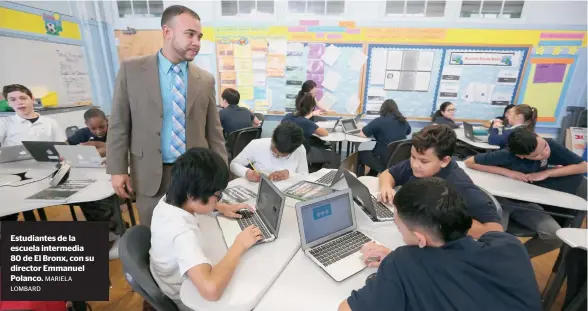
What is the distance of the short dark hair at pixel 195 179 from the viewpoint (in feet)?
3.38

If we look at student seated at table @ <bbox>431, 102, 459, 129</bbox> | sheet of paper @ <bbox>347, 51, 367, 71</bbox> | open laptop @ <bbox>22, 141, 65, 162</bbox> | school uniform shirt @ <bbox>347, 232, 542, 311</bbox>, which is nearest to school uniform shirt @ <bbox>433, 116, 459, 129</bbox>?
student seated at table @ <bbox>431, 102, 459, 129</bbox>

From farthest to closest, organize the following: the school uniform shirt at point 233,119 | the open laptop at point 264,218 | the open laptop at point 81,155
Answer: the school uniform shirt at point 233,119, the open laptop at point 81,155, the open laptop at point 264,218

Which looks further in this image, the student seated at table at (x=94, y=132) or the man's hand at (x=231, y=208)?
the student seated at table at (x=94, y=132)

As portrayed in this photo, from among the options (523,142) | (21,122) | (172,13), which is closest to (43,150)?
(21,122)

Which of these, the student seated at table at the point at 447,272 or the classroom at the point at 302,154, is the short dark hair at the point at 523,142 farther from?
the student seated at table at the point at 447,272

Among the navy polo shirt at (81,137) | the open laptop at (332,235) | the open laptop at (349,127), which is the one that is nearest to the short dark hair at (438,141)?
the open laptop at (332,235)

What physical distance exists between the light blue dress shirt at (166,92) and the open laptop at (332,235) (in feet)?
2.95

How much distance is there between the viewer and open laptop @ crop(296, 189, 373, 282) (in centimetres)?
106

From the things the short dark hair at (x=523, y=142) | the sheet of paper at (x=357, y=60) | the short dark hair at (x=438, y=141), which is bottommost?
the short dark hair at (x=523, y=142)

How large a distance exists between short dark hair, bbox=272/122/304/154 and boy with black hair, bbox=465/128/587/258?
1440 mm

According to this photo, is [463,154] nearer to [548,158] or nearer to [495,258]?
[548,158]

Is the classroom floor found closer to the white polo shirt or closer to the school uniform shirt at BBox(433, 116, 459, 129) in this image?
the white polo shirt

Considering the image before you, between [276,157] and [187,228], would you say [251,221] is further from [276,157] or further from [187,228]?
[276,157]

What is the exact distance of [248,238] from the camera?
112 centimetres
